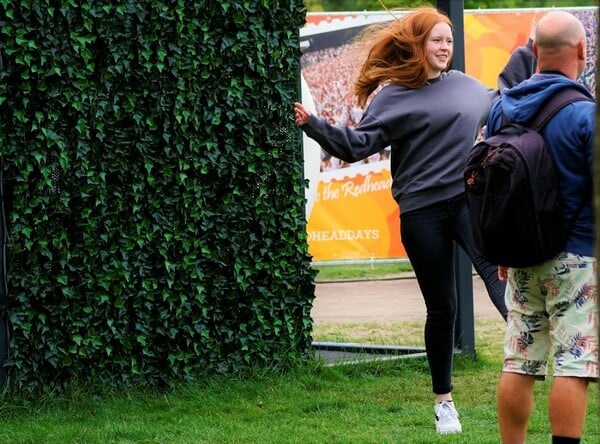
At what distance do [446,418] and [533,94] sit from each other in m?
1.87

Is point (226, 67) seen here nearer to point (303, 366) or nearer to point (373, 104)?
point (373, 104)

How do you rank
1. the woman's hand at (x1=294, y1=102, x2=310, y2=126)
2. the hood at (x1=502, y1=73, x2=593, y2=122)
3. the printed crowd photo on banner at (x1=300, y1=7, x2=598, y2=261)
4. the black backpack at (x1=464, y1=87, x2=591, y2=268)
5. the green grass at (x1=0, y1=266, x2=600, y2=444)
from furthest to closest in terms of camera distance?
the printed crowd photo on banner at (x1=300, y1=7, x2=598, y2=261) → the green grass at (x1=0, y1=266, x2=600, y2=444) → the woman's hand at (x1=294, y1=102, x2=310, y2=126) → the hood at (x1=502, y1=73, x2=593, y2=122) → the black backpack at (x1=464, y1=87, x2=591, y2=268)

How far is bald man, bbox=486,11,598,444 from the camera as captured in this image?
3988 millimetres

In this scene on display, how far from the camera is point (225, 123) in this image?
6.21m

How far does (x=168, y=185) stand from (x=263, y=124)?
0.66 m

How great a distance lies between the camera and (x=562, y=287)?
402cm

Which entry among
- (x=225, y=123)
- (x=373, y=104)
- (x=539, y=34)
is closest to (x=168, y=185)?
(x=225, y=123)

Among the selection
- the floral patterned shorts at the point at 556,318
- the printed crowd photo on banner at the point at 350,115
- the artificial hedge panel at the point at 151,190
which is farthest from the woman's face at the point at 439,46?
the printed crowd photo on banner at the point at 350,115

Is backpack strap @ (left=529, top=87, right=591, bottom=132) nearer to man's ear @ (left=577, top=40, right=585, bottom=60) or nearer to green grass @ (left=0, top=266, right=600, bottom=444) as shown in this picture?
man's ear @ (left=577, top=40, right=585, bottom=60)

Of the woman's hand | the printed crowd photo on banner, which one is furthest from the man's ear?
the printed crowd photo on banner

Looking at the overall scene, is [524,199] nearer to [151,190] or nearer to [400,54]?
[400,54]

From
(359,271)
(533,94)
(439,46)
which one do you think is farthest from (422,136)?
(359,271)

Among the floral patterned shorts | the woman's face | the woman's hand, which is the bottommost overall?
the floral patterned shorts

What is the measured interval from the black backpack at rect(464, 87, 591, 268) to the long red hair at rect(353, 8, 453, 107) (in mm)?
1457
